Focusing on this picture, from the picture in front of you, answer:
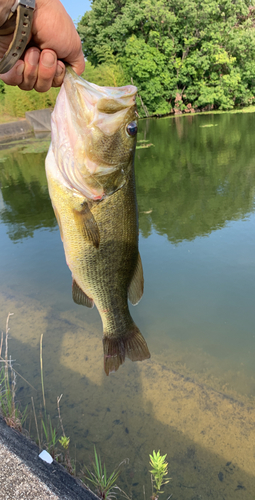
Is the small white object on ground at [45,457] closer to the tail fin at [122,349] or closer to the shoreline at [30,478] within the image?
the shoreline at [30,478]

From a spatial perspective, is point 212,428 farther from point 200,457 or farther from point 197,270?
point 197,270

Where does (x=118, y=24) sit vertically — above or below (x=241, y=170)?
above

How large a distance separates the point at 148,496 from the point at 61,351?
4.38 ft

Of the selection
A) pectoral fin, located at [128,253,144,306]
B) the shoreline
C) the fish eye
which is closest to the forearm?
the fish eye

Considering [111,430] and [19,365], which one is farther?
[19,365]

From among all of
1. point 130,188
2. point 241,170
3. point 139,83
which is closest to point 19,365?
point 130,188

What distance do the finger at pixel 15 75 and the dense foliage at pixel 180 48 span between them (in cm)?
2373

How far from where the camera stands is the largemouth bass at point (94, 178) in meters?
1.30

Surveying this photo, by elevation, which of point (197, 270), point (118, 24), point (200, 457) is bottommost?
point (200, 457)

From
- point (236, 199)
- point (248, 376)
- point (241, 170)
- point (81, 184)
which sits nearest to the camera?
point (81, 184)

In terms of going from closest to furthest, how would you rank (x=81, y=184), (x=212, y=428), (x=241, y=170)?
(x=81, y=184), (x=212, y=428), (x=241, y=170)

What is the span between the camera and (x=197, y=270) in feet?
11.9

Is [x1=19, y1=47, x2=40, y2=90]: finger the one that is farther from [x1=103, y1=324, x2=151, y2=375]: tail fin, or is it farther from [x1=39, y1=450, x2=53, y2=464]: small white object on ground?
[x1=39, y1=450, x2=53, y2=464]: small white object on ground

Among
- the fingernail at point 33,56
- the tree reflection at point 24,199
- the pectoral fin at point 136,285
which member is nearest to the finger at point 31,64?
the fingernail at point 33,56
